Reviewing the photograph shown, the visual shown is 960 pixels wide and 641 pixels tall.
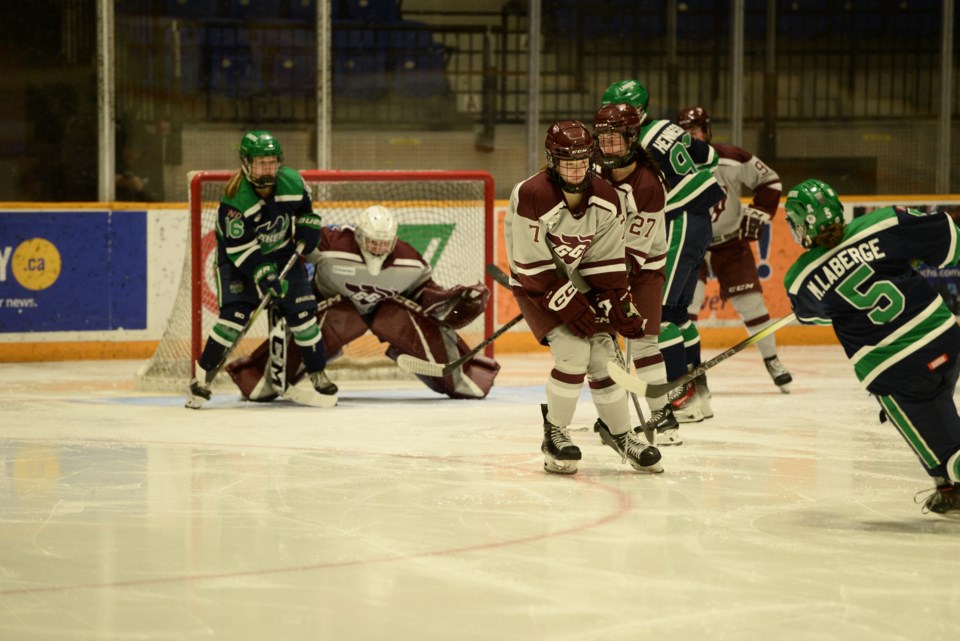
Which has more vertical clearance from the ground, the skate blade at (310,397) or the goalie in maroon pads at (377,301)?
the goalie in maroon pads at (377,301)

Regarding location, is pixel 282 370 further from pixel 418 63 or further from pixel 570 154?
pixel 418 63

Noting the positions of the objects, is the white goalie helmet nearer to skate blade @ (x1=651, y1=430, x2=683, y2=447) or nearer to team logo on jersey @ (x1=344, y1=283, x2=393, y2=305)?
team logo on jersey @ (x1=344, y1=283, x2=393, y2=305)

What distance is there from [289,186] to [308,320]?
59 centimetres

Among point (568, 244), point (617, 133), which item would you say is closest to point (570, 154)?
point (568, 244)

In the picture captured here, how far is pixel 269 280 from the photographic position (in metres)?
5.89

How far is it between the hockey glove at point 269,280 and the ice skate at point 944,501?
3050mm

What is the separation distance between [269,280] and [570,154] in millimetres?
2187

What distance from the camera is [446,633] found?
270 cm

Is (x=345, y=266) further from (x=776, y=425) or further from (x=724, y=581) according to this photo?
(x=724, y=581)

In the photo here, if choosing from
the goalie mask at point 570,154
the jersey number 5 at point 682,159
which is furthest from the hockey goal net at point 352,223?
the goalie mask at point 570,154

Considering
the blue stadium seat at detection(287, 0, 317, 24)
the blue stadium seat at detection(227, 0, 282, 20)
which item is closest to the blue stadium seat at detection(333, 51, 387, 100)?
the blue stadium seat at detection(287, 0, 317, 24)

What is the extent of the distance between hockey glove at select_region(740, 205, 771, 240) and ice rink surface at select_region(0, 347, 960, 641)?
85cm

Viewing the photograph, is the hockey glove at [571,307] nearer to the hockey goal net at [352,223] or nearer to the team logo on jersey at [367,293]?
the team logo on jersey at [367,293]

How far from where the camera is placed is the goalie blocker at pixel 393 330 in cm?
626
